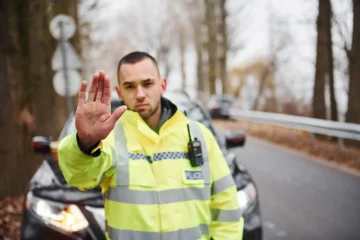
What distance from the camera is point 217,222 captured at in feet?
7.03

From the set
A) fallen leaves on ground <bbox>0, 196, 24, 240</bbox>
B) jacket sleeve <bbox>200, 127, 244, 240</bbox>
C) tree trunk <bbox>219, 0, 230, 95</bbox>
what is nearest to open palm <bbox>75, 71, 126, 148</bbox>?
jacket sleeve <bbox>200, 127, 244, 240</bbox>

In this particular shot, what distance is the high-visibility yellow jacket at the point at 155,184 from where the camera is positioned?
1.89 m

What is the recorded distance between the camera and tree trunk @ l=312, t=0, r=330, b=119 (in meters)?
11.7

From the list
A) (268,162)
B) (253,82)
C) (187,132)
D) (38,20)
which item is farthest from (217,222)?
(253,82)

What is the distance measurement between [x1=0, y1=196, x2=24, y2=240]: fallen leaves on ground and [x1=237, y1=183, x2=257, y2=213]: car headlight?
243 cm

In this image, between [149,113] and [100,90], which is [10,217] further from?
[100,90]

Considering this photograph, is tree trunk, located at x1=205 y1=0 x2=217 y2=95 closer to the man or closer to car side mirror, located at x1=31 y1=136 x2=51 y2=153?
car side mirror, located at x1=31 y1=136 x2=51 y2=153

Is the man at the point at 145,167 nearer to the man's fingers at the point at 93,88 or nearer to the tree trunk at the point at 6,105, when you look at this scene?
the man's fingers at the point at 93,88

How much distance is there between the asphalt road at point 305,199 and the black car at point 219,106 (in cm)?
1151

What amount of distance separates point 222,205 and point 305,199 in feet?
14.8

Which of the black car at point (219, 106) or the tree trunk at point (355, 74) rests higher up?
the tree trunk at point (355, 74)

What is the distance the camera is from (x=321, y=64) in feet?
40.3

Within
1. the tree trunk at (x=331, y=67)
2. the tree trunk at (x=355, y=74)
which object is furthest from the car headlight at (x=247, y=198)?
the tree trunk at (x=331, y=67)

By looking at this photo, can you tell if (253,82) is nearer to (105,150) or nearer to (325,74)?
(325,74)
